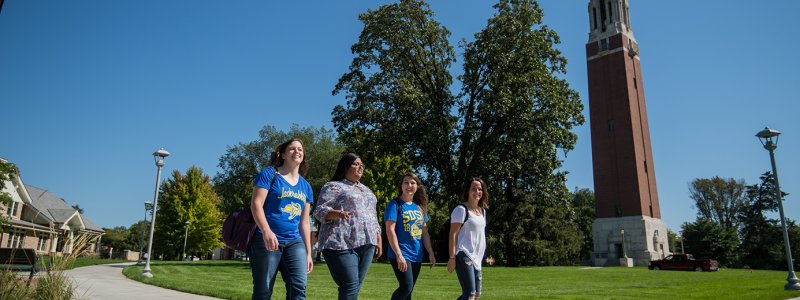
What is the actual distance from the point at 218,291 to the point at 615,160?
4922cm

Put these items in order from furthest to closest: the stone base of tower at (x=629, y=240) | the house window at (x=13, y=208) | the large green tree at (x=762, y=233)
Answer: the large green tree at (x=762, y=233) → the stone base of tower at (x=629, y=240) → the house window at (x=13, y=208)

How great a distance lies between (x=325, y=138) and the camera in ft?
159

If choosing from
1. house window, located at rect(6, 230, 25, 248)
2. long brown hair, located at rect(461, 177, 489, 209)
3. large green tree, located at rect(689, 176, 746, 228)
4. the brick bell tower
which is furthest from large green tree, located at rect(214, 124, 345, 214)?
large green tree, located at rect(689, 176, 746, 228)

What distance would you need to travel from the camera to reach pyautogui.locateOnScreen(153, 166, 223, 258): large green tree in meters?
45.2

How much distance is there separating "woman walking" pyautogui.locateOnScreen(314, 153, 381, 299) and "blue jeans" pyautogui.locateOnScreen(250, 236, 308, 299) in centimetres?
30

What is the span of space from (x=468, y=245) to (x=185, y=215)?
1749 inches

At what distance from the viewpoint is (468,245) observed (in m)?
5.95

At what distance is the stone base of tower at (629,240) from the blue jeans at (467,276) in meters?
47.0

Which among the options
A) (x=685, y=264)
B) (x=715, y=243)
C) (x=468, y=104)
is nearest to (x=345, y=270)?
(x=468, y=104)

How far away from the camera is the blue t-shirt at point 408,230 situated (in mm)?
5609

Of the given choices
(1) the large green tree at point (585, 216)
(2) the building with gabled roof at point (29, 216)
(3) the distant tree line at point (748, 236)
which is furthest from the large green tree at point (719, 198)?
(2) the building with gabled roof at point (29, 216)

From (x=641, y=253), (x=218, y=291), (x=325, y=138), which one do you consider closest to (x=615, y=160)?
(x=641, y=253)

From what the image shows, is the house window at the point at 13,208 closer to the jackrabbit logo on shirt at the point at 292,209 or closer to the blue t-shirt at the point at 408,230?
the blue t-shirt at the point at 408,230

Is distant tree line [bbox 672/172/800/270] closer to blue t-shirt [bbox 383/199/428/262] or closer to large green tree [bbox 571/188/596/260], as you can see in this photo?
large green tree [bbox 571/188/596/260]
